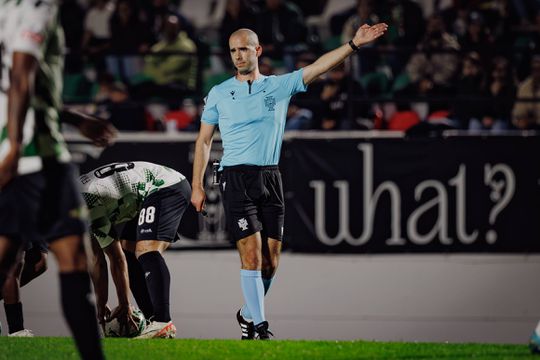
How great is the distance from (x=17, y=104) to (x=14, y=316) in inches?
155

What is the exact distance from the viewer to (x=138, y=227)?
30.7 feet

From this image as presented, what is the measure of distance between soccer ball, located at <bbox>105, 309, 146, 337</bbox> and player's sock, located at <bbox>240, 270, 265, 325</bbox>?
883 mm

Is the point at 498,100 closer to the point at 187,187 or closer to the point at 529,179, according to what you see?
the point at 529,179

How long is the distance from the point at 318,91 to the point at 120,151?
3.40m

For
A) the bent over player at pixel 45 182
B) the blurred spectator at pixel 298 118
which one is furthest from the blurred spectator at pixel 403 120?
the bent over player at pixel 45 182

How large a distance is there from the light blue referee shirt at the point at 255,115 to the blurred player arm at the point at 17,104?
3656mm

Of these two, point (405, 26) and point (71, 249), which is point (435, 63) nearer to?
point (405, 26)

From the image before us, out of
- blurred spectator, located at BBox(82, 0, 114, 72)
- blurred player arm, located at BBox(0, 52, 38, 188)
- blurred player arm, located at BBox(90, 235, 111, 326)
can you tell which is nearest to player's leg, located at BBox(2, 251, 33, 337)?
blurred player arm, located at BBox(90, 235, 111, 326)

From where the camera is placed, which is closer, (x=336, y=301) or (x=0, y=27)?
(x=0, y=27)

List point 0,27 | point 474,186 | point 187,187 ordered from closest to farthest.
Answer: point 0,27 → point 187,187 → point 474,186

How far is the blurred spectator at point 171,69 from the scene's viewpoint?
18.3 meters

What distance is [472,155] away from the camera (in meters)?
15.8

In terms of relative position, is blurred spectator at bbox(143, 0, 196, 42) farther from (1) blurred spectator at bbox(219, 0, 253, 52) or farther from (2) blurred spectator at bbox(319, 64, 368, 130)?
(2) blurred spectator at bbox(319, 64, 368, 130)

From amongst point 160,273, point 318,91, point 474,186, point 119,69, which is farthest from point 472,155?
point 160,273
